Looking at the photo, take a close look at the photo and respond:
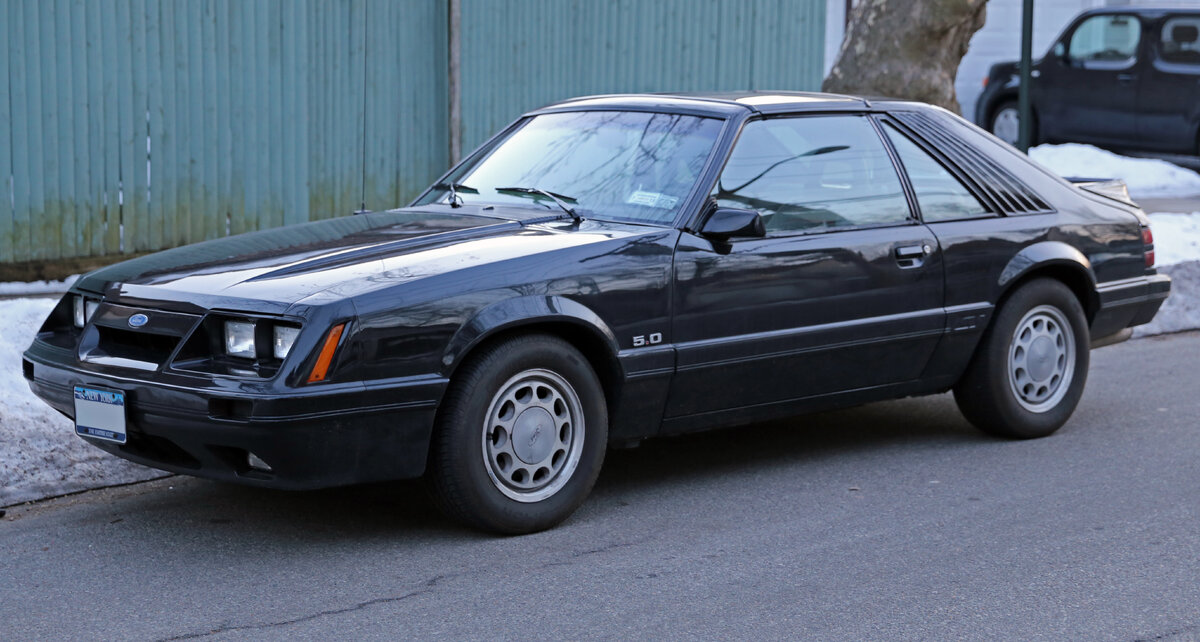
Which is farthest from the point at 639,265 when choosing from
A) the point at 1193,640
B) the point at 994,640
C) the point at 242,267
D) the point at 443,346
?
the point at 1193,640

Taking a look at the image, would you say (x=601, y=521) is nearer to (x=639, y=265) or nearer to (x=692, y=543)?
(x=692, y=543)

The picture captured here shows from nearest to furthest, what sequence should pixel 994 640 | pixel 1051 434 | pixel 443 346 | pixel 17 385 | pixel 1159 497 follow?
pixel 994 640 → pixel 443 346 → pixel 1159 497 → pixel 17 385 → pixel 1051 434

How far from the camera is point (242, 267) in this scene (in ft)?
16.2

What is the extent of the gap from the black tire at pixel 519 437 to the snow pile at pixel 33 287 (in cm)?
432

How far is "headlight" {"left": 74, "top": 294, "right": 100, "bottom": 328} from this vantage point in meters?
5.13

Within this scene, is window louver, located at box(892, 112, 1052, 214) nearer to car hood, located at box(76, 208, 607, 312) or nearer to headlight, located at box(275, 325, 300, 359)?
car hood, located at box(76, 208, 607, 312)

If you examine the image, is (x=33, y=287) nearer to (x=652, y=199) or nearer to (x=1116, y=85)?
(x=652, y=199)

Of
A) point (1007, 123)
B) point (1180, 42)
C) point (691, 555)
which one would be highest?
point (1180, 42)

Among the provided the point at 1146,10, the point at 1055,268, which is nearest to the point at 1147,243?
the point at 1055,268

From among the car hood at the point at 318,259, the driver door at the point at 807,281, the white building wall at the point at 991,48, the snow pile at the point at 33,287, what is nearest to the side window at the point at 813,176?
the driver door at the point at 807,281

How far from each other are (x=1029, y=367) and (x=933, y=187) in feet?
3.08

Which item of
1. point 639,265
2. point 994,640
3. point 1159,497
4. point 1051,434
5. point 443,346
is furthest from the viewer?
point 1051,434

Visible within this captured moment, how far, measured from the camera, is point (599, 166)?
5.78 m

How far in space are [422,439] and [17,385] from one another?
2358 millimetres
